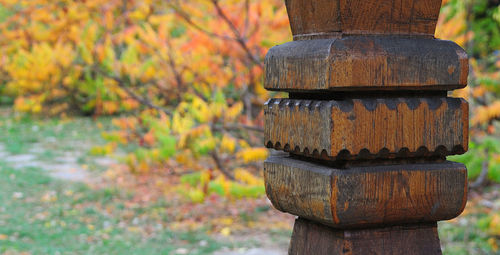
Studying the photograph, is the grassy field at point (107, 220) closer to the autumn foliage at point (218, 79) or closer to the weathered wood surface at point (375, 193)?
the autumn foliage at point (218, 79)

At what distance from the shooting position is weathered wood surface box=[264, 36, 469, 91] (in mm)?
1320

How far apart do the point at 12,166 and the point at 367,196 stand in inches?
290

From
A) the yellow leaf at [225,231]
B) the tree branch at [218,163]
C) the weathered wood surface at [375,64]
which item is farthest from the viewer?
the tree branch at [218,163]

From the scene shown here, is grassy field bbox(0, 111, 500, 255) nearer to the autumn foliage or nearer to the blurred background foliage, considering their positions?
the blurred background foliage

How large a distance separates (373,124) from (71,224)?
15.4ft

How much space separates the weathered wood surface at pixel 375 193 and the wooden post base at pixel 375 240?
29 mm

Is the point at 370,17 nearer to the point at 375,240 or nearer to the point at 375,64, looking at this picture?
the point at 375,64

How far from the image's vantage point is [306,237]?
1.54 meters

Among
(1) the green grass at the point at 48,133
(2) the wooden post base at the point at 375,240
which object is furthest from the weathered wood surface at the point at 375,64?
(1) the green grass at the point at 48,133

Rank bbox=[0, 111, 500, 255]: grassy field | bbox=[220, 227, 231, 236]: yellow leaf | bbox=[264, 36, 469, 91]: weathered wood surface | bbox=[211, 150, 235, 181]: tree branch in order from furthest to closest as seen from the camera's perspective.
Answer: bbox=[211, 150, 235, 181]: tree branch → bbox=[220, 227, 231, 236]: yellow leaf → bbox=[0, 111, 500, 255]: grassy field → bbox=[264, 36, 469, 91]: weathered wood surface

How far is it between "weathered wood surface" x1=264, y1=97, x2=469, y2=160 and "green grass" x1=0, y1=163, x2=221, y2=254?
3.41 m

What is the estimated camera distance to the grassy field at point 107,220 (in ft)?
15.7

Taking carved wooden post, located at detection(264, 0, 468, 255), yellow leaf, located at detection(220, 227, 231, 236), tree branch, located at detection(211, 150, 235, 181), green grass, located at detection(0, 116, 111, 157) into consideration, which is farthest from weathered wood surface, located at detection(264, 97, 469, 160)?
green grass, located at detection(0, 116, 111, 157)

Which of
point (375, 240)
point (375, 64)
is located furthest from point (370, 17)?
point (375, 240)
